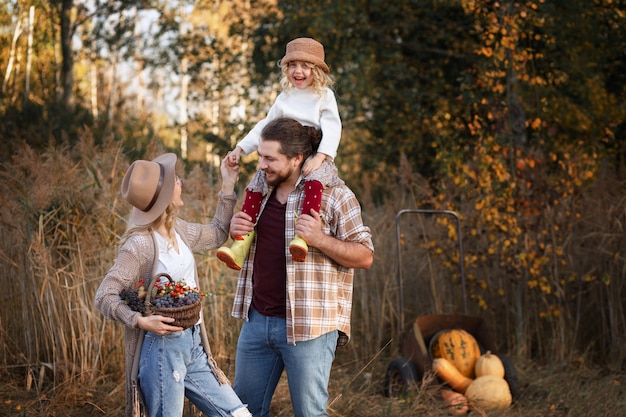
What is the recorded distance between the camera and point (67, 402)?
4.46 metres

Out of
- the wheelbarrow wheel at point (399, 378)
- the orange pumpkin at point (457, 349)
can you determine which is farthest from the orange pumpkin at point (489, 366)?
the wheelbarrow wheel at point (399, 378)

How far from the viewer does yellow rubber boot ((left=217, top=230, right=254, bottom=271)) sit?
3076 mm

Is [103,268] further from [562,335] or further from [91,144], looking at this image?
[562,335]

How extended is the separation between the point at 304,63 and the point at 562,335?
3667 millimetres

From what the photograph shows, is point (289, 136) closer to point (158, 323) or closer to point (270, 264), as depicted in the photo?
point (270, 264)

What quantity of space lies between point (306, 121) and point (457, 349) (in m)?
2.40

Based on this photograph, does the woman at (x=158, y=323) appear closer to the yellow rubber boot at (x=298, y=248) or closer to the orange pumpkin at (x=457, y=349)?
the yellow rubber boot at (x=298, y=248)

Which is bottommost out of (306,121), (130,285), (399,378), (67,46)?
(399,378)

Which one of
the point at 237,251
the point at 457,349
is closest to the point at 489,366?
the point at 457,349

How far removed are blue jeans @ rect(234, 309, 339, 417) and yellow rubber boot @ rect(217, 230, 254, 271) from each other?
0.67ft

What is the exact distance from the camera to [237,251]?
311 cm

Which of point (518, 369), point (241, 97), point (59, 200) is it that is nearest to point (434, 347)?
point (518, 369)

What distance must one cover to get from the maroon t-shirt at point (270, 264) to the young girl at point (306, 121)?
48 millimetres

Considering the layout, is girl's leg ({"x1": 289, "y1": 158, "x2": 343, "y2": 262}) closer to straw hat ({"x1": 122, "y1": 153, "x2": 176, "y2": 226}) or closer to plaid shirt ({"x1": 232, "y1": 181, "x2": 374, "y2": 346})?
plaid shirt ({"x1": 232, "y1": 181, "x2": 374, "y2": 346})
